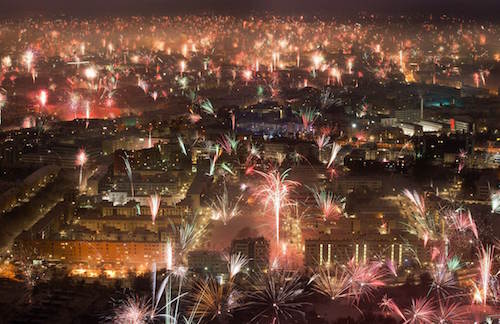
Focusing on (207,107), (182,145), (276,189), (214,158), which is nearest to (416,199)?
(276,189)

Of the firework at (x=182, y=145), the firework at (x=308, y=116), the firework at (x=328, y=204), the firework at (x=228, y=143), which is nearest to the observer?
the firework at (x=328, y=204)

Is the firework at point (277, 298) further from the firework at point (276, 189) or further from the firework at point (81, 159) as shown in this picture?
the firework at point (81, 159)

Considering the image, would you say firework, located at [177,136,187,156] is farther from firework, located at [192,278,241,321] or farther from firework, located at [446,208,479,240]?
firework, located at [192,278,241,321]

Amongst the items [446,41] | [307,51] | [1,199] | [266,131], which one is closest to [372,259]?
[1,199]

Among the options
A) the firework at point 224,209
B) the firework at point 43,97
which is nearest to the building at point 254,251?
the firework at point 224,209

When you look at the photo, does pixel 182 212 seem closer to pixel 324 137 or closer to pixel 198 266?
pixel 198 266

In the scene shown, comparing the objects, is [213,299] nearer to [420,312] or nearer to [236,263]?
[236,263]

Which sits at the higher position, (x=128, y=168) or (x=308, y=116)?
(x=308, y=116)

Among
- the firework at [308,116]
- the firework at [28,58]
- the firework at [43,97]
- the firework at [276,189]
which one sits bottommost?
the firework at [276,189]
